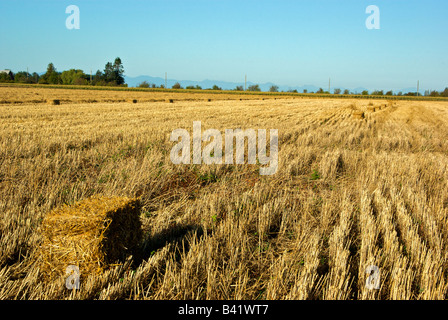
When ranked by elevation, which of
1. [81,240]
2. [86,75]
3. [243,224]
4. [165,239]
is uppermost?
[86,75]

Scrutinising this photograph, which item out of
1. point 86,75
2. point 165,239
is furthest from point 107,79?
point 165,239

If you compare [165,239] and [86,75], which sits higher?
[86,75]

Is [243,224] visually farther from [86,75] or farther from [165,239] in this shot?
[86,75]

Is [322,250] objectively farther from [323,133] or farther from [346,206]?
[323,133]

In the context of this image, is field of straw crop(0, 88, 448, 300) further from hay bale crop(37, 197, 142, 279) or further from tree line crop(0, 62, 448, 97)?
tree line crop(0, 62, 448, 97)

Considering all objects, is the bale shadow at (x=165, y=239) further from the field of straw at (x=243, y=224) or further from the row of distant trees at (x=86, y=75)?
the row of distant trees at (x=86, y=75)

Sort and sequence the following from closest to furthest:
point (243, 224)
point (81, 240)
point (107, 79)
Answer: point (81, 240), point (243, 224), point (107, 79)

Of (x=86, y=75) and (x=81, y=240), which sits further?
(x=86, y=75)

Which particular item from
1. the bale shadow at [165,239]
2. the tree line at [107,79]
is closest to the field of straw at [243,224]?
the bale shadow at [165,239]

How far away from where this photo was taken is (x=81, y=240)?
285 centimetres
